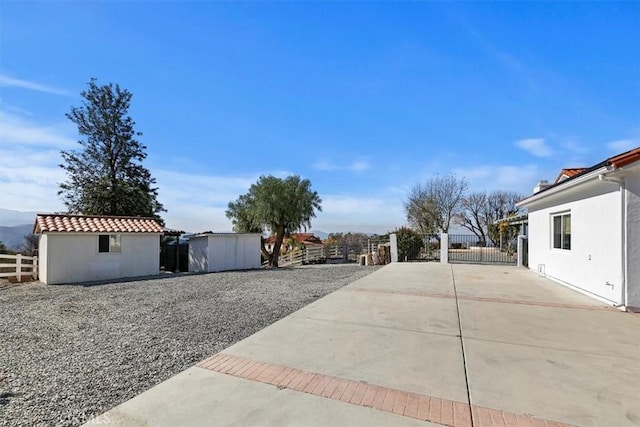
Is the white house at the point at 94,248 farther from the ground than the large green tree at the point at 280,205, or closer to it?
closer to it

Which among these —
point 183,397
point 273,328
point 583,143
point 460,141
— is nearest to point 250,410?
point 183,397

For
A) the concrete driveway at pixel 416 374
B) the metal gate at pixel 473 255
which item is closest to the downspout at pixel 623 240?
the concrete driveway at pixel 416 374

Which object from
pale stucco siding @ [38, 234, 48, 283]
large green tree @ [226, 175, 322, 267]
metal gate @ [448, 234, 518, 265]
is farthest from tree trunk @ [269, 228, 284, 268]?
pale stucco siding @ [38, 234, 48, 283]

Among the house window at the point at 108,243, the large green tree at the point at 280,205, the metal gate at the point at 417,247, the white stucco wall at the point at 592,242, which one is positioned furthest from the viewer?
the large green tree at the point at 280,205

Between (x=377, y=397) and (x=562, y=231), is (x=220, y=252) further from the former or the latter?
(x=377, y=397)

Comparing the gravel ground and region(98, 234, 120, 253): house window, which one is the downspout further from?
region(98, 234, 120, 253): house window

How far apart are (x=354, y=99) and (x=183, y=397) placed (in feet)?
43.2

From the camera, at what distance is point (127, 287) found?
1124 cm

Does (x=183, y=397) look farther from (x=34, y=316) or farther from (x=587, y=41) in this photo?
(x=587, y=41)

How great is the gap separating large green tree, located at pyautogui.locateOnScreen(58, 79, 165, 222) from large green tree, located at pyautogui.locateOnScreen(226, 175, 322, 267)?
8480 millimetres

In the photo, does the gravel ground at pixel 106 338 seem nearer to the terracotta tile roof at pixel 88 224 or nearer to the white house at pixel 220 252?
the terracotta tile roof at pixel 88 224

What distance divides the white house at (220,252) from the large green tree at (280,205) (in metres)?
3.61

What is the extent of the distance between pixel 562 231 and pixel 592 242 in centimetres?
250

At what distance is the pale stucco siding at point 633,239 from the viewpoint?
6.51 metres
